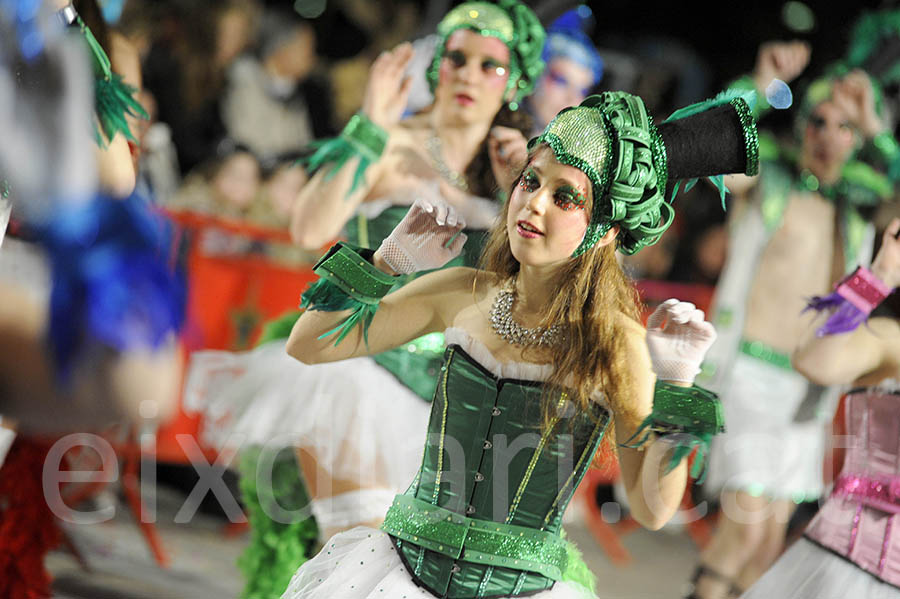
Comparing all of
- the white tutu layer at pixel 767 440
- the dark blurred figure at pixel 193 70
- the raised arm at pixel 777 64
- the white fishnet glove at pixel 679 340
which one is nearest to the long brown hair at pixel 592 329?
the white fishnet glove at pixel 679 340

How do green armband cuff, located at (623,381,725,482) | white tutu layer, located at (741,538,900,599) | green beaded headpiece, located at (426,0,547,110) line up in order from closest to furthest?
1. green armband cuff, located at (623,381,725,482)
2. white tutu layer, located at (741,538,900,599)
3. green beaded headpiece, located at (426,0,547,110)

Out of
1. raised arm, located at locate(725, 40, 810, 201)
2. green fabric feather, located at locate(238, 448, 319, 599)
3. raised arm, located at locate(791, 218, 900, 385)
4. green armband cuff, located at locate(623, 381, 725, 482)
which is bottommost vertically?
green fabric feather, located at locate(238, 448, 319, 599)

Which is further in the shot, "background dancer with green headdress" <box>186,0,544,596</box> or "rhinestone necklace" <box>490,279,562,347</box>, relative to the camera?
"background dancer with green headdress" <box>186,0,544,596</box>

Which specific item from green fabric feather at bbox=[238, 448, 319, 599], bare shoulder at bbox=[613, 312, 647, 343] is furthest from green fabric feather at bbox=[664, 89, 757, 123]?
green fabric feather at bbox=[238, 448, 319, 599]

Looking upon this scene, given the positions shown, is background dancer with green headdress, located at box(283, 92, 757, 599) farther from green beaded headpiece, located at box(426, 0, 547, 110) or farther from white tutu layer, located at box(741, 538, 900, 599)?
green beaded headpiece, located at box(426, 0, 547, 110)

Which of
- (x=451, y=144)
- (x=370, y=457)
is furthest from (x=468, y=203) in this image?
A: (x=370, y=457)

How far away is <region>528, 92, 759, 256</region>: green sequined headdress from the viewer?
205 centimetres

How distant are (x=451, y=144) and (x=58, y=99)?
1995 millimetres

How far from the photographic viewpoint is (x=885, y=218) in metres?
3.16

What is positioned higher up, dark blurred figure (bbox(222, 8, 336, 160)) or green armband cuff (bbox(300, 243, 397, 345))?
dark blurred figure (bbox(222, 8, 336, 160))

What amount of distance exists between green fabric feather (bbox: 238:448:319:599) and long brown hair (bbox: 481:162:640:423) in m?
1.41

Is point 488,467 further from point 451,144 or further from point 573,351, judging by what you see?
point 451,144

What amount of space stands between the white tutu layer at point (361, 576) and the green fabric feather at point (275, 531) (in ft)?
3.31

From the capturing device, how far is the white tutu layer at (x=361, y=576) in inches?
81.9
